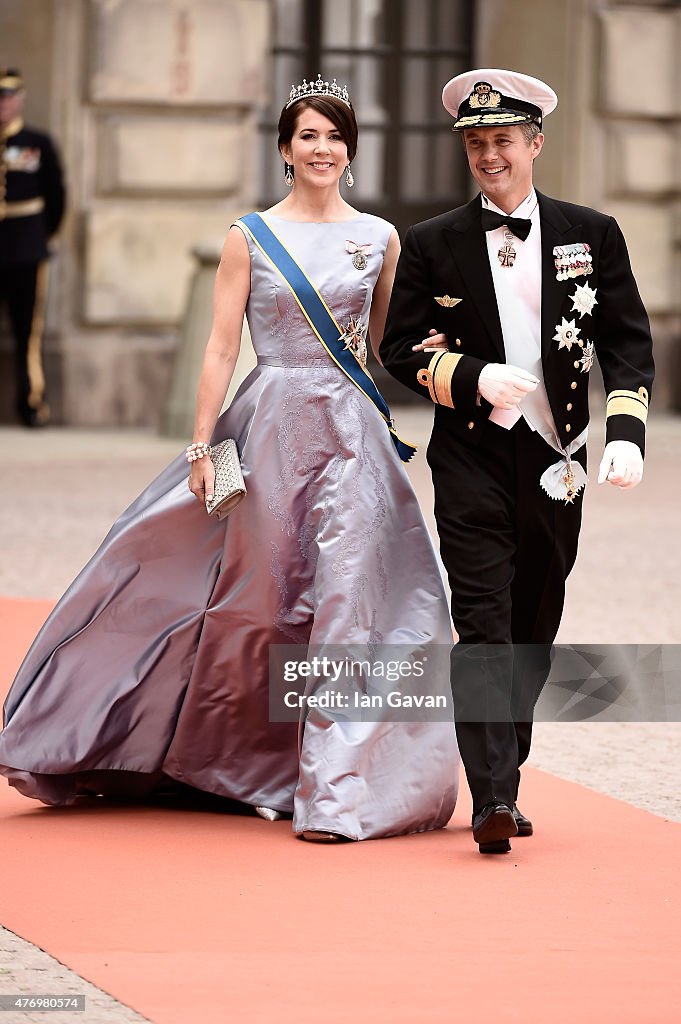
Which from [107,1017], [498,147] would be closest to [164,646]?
[498,147]

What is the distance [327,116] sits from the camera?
16.4ft

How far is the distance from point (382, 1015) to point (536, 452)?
153 cm

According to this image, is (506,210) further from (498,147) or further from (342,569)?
(342,569)

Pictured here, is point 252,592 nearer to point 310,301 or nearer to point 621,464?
point 310,301

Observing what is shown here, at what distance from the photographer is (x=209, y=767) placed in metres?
5.03

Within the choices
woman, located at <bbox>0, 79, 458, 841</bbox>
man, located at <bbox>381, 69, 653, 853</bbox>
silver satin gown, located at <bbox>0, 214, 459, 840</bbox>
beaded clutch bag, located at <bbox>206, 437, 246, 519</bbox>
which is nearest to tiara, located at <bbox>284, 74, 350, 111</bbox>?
woman, located at <bbox>0, 79, 458, 841</bbox>

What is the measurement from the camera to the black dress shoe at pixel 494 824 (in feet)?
14.9

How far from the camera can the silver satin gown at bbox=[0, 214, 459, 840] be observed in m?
4.95

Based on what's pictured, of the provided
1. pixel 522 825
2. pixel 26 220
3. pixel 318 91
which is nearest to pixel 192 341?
pixel 26 220

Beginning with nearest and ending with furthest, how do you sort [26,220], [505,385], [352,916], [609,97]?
[352,916]
[505,385]
[26,220]
[609,97]

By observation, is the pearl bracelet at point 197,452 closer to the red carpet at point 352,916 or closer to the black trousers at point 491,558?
the black trousers at point 491,558

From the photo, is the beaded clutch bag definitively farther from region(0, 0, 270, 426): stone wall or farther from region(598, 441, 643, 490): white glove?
region(0, 0, 270, 426): stone wall

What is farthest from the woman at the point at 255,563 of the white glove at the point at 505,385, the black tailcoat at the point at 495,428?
the white glove at the point at 505,385

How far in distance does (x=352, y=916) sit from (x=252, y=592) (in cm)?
108
